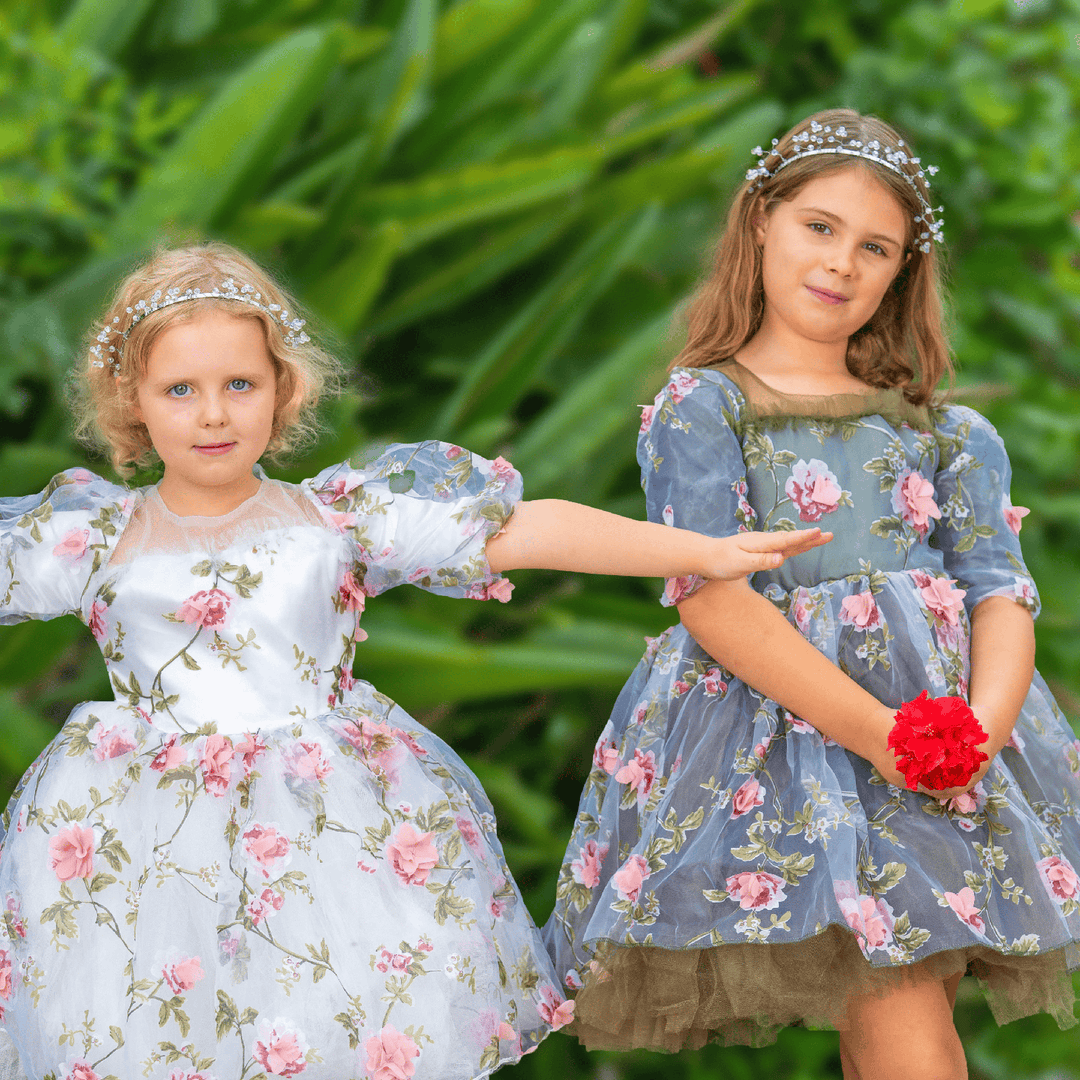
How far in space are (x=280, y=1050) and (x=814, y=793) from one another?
480 millimetres

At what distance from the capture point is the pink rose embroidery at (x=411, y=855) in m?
1.09

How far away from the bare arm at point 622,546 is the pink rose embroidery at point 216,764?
0.27m

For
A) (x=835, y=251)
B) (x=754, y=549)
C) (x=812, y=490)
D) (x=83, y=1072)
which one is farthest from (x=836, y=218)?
(x=83, y=1072)

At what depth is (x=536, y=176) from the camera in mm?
2037

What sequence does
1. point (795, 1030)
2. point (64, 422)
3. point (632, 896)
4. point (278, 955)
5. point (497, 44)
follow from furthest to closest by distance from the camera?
1. point (795, 1030)
2. point (497, 44)
3. point (64, 422)
4. point (632, 896)
5. point (278, 955)

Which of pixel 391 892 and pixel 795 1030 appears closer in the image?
pixel 391 892

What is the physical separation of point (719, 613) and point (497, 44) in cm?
144

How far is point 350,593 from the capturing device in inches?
46.9

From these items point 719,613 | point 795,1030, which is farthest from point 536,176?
point 795,1030

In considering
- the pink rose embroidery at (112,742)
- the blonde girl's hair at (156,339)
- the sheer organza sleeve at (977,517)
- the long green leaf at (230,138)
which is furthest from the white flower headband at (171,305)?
the long green leaf at (230,138)

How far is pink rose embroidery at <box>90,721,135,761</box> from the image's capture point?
44.1 inches

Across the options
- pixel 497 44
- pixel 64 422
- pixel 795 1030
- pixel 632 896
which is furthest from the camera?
pixel 795 1030

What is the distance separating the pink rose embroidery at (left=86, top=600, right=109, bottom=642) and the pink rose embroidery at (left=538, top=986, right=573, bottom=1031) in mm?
492

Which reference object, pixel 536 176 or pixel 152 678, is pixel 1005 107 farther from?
pixel 152 678
